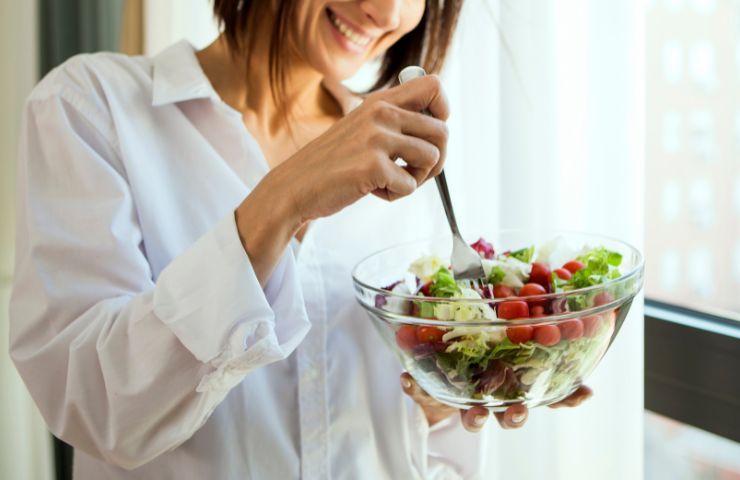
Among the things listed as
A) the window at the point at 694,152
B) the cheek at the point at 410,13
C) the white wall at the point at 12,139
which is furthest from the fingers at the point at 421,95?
the white wall at the point at 12,139

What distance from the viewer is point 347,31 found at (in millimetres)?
964

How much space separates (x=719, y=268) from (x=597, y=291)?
0.53 m

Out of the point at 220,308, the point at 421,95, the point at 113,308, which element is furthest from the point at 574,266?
the point at 113,308

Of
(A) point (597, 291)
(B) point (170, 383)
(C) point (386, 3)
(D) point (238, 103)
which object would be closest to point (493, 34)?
(C) point (386, 3)

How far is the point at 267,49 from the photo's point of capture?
1058mm

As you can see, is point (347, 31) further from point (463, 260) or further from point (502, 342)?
point (502, 342)

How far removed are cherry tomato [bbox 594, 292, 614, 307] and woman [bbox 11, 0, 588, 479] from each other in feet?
0.46

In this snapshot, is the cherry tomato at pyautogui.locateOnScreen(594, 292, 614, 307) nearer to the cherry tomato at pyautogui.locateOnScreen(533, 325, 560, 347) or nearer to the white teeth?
the cherry tomato at pyautogui.locateOnScreen(533, 325, 560, 347)

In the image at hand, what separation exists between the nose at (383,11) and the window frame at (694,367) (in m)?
0.56

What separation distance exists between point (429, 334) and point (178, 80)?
480 mm

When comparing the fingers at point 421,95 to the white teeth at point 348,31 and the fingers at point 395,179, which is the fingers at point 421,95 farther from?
the white teeth at point 348,31

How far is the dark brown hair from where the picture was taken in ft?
3.34

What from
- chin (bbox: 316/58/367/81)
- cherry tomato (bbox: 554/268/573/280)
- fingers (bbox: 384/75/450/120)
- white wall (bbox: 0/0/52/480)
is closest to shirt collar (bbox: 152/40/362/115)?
chin (bbox: 316/58/367/81)

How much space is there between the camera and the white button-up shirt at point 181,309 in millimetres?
753
